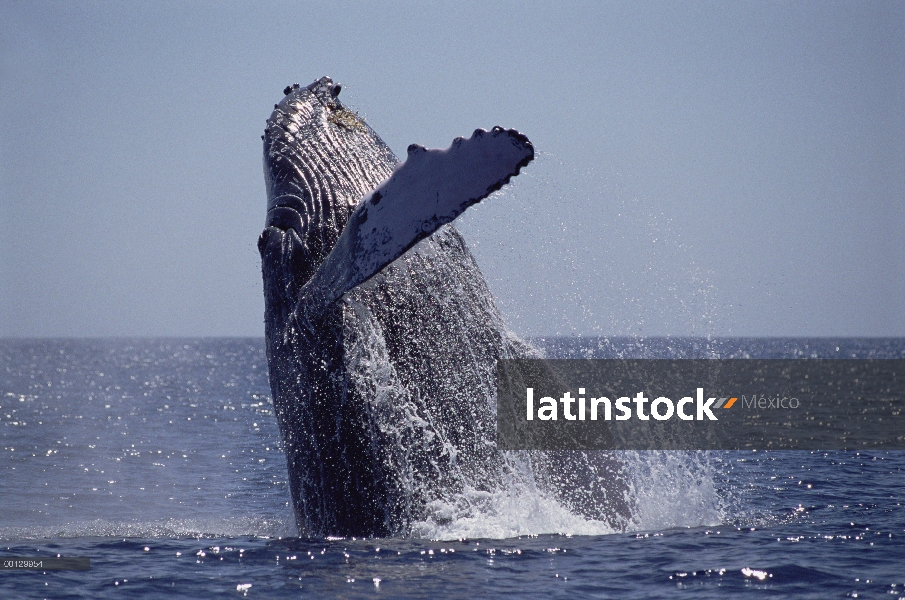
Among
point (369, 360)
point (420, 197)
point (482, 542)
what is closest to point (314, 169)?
point (369, 360)

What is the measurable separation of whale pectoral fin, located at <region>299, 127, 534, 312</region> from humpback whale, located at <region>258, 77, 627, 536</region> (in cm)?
50

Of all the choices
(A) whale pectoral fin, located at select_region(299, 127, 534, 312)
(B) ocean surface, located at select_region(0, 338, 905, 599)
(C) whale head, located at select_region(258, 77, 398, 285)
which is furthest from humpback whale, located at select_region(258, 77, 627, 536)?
(A) whale pectoral fin, located at select_region(299, 127, 534, 312)

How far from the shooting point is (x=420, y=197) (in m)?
6.10

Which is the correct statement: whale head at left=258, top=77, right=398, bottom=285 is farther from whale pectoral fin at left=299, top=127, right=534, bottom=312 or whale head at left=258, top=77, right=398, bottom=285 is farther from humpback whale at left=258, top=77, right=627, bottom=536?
whale pectoral fin at left=299, top=127, right=534, bottom=312

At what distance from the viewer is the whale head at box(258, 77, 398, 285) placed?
7.93 m

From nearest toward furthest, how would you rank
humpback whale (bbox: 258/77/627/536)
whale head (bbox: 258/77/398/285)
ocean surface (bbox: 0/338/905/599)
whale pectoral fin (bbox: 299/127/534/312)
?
whale pectoral fin (bbox: 299/127/534/312) < ocean surface (bbox: 0/338/905/599) < humpback whale (bbox: 258/77/627/536) < whale head (bbox: 258/77/398/285)

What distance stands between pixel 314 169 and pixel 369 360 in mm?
1861

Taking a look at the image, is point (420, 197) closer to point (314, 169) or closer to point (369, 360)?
point (369, 360)

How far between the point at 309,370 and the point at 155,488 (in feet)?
24.3

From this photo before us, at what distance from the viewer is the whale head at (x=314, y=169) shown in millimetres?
7934

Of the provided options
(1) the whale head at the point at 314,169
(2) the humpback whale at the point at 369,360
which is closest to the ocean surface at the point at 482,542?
(2) the humpback whale at the point at 369,360

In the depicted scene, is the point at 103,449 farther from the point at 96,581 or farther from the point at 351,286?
the point at 351,286

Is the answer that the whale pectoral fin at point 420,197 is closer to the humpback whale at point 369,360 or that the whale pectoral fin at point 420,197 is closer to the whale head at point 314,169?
the humpback whale at point 369,360

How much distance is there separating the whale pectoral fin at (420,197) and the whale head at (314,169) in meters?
1.03
